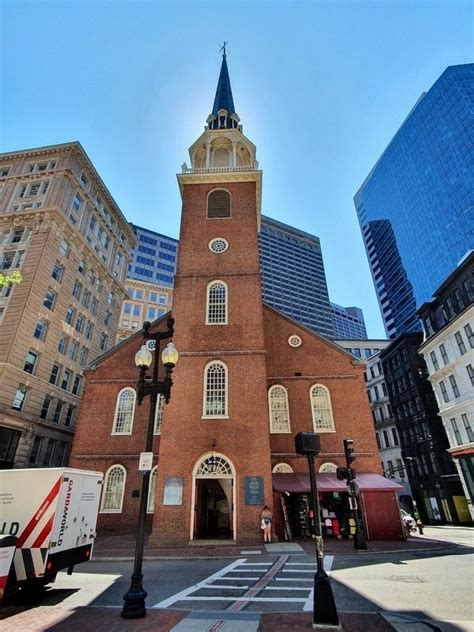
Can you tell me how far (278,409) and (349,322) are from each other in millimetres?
143681

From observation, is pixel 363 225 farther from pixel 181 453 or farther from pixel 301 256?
pixel 181 453

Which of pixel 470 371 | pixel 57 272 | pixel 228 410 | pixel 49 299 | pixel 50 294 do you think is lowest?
pixel 228 410

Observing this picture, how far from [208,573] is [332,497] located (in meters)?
11.1

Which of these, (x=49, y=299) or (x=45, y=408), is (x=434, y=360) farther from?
(x=49, y=299)

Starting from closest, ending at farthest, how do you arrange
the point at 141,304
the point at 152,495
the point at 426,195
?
1. the point at 152,495
2. the point at 141,304
3. the point at 426,195

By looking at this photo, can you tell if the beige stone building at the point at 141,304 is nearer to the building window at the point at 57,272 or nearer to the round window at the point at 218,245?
the building window at the point at 57,272

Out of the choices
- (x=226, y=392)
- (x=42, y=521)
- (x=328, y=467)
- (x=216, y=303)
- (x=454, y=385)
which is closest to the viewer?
(x=42, y=521)

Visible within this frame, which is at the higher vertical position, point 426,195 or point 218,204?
point 426,195

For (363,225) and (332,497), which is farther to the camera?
(363,225)

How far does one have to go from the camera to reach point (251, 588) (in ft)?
27.1

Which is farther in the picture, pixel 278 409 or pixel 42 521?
pixel 278 409

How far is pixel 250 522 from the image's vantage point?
1602cm

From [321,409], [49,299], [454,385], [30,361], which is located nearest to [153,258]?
[49,299]

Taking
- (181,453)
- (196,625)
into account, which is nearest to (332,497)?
(181,453)
